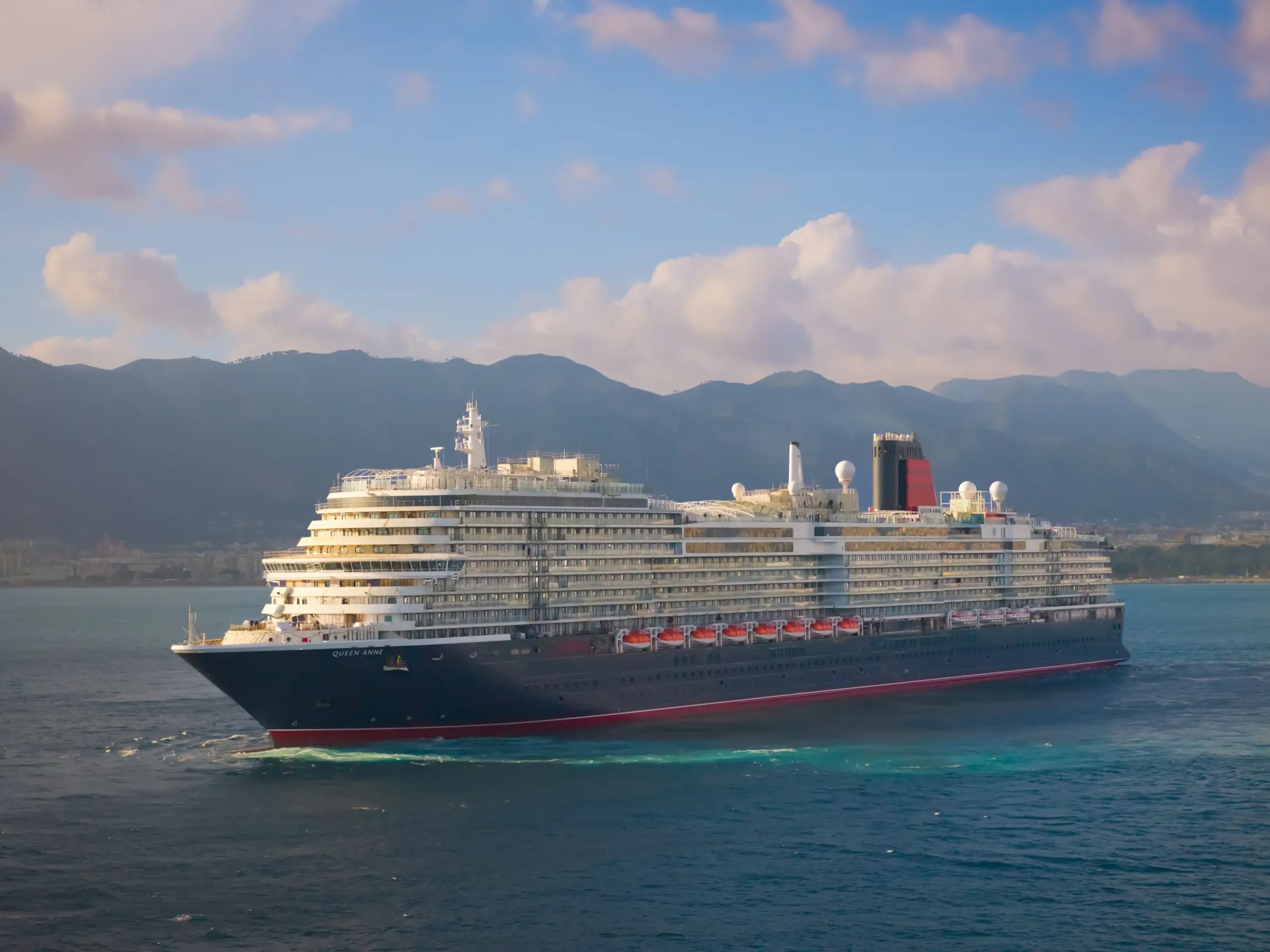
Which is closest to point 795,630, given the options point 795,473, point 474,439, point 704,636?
point 704,636

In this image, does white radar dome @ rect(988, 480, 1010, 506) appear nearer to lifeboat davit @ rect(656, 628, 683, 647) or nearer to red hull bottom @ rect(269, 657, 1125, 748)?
red hull bottom @ rect(269, 657, 1125, 748)

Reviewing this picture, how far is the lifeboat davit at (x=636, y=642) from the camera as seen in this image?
2731 inches

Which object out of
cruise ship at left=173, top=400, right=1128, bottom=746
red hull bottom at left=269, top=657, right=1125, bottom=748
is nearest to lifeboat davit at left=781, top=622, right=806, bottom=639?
cruise ship at left=173, top=400, right=1128, bottom=746

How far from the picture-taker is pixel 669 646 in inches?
2808

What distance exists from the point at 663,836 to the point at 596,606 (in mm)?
24447

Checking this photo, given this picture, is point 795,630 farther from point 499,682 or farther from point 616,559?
point 499,682

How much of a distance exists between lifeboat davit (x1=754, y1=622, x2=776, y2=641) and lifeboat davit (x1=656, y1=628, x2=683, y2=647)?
6.35 meters

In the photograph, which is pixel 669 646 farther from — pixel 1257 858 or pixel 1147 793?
pixel 1257 858

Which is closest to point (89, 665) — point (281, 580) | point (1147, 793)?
point (281, 580)

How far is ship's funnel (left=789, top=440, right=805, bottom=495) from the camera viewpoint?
8769 cm

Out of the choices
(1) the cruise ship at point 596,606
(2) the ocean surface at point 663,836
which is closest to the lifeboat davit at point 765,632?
(1) the cruise ship at point 596,606

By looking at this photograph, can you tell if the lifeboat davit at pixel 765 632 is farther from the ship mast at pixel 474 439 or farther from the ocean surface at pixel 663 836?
the ship mast at pixel 474 439

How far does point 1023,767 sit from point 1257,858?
14569 millimetres

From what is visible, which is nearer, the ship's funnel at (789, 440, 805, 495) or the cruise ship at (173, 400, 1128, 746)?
the cruise ship at (173, 400, 1128, 746)
